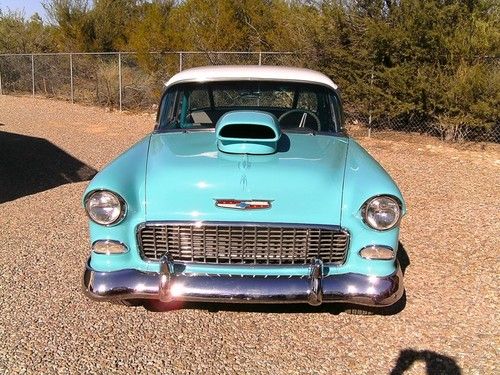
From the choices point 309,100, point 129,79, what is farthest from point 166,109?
point 129,79

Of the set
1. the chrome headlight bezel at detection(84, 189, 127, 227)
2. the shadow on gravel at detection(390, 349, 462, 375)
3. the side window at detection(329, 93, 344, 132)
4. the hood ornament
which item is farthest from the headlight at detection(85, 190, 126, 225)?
the side window at detection(329, 93, 344, 132)

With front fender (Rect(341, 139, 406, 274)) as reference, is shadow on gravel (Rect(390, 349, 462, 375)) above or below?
below

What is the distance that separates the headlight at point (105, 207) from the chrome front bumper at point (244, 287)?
1.06 feet

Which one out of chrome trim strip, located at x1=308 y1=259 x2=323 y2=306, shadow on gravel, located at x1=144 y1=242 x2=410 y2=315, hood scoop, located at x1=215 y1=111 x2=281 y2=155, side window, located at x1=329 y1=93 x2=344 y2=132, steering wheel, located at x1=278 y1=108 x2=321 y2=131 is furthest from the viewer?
steering wheel, located at x1=278 y1=108 x2=321 y2=131

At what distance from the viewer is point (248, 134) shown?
3.45 meters

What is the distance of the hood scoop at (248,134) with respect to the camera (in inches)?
130

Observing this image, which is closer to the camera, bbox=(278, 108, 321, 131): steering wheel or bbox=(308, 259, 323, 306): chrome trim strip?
bbox=(308, 259, 323, 306): chrome trim strip

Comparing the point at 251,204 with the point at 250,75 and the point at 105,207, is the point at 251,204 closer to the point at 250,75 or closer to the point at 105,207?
the point at 105,207

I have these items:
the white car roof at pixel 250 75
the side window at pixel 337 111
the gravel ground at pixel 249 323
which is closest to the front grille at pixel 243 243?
the gravel ground at pixel 249 323

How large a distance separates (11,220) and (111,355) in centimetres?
318

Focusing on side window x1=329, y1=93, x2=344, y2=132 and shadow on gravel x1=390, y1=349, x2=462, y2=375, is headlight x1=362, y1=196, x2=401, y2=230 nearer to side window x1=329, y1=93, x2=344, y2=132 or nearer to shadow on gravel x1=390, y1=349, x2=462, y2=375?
shadow on gravel x1=390, y1=349, x2=462, y2=375

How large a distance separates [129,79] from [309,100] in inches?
564

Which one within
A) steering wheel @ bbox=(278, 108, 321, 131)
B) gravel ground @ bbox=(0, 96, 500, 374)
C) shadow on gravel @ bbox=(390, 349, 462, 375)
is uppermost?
steering wheel @ bbox=(278, 108, 321, 131)

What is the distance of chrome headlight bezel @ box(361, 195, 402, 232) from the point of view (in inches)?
115
